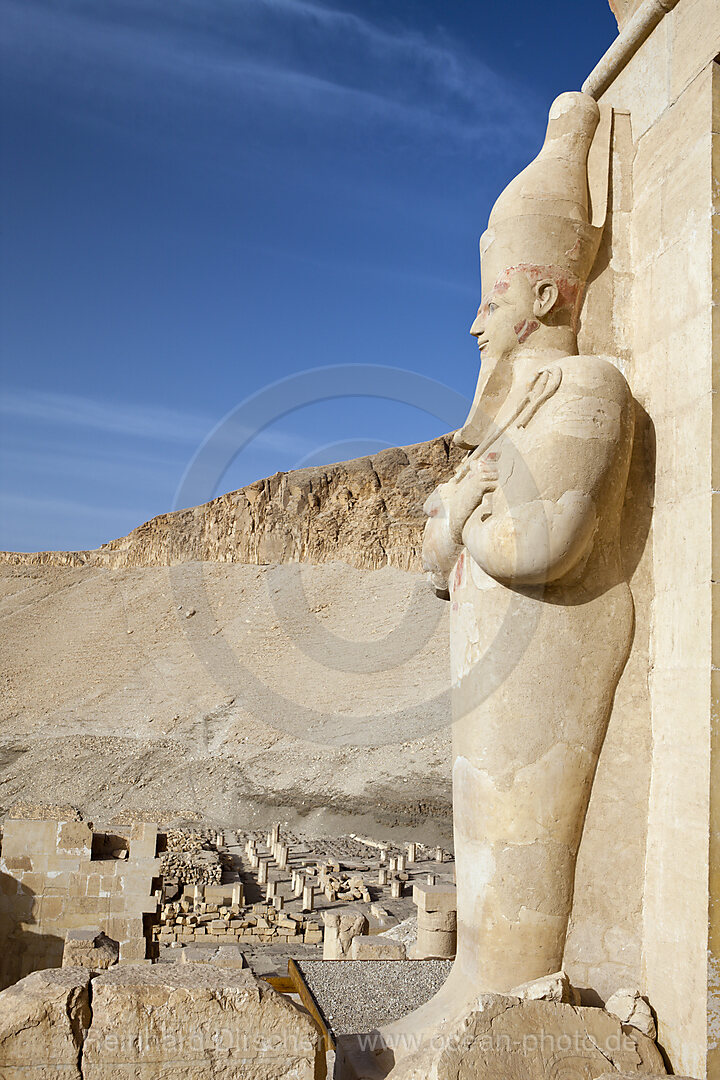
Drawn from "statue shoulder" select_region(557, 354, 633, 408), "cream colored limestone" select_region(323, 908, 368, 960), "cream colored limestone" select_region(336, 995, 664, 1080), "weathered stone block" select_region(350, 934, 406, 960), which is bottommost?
"cream colored limestone" select_region(323, 908, 368, 960)

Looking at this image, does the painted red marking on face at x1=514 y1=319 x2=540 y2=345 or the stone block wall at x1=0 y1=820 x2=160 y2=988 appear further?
the stone block wall at x1=0 y1=820 x2=160 y2=988

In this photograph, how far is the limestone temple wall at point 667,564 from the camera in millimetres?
2816

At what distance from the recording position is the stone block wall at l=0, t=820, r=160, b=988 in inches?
313

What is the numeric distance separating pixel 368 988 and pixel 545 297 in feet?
9.90

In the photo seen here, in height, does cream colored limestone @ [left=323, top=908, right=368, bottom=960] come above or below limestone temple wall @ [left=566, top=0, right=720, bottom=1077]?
below

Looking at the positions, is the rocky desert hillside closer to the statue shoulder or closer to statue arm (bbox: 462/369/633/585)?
statue arm (bbox: 462/369/633/585)

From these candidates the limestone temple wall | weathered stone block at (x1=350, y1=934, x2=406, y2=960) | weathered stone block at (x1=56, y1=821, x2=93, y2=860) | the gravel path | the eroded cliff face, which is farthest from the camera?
the eroded cliff face

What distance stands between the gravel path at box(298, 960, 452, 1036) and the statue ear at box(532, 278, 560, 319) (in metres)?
2.66

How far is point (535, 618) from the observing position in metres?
3.16

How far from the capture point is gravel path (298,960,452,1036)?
3686 mm

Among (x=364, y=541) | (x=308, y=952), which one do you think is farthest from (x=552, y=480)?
(x=364, y=541)

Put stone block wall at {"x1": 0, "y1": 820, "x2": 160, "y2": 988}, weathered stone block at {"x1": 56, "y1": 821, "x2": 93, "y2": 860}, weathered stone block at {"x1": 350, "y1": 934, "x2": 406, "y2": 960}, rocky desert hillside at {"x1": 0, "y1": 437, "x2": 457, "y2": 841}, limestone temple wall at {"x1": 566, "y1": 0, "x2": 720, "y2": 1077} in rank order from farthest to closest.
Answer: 1. rocky desert hillside at {"x1": 0, "y1": 437, "x2": 457, "y2": 841}
2. weathered stone block at {"x1": 56, "y1": 821, "x2": 93, "y2": 860}
3. stone block wall at {"x1": 0, "y1": 820, "x2": 160, "y2": 988}
4. weathered stone block at {"x1": 350, "y1": 934, "x2": 406, "y2": 960}
5. limestone temple wall at {"x1": 566, "y1": 0, "x2": 720, "y2": 1077}

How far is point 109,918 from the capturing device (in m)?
8.13

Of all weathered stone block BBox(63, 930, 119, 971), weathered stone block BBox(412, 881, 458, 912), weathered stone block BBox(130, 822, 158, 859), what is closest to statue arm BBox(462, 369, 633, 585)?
weathered stone block BBox(63, 930, 119, 971)
